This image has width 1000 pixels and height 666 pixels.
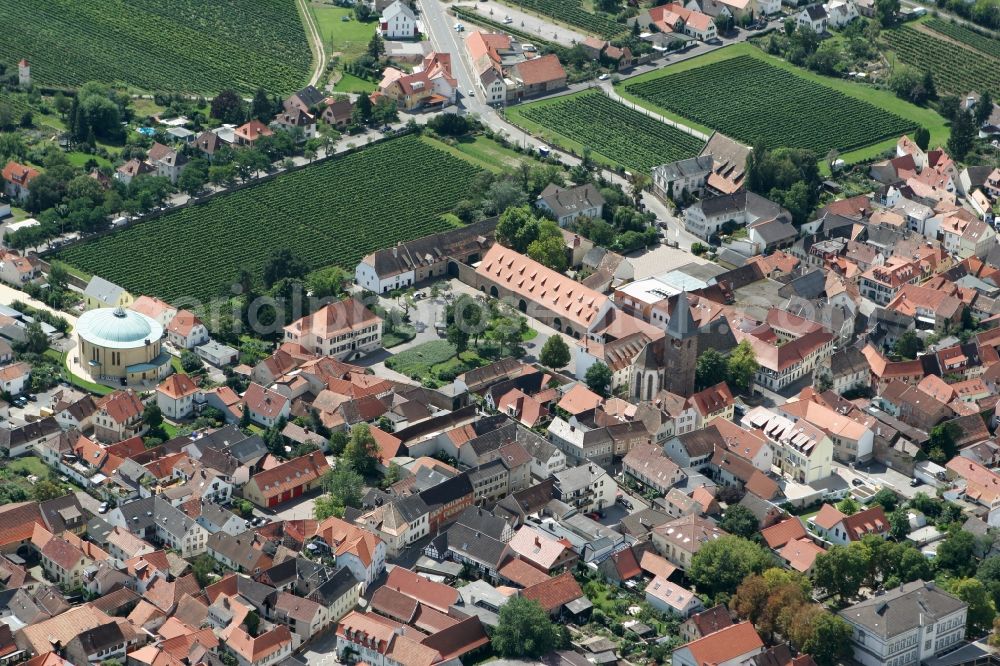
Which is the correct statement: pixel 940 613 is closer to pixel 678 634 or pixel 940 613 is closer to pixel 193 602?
pixel 678 634

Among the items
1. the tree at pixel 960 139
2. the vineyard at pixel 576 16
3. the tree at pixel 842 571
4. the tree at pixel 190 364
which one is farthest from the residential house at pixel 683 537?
the vineyard at pixel 576 16

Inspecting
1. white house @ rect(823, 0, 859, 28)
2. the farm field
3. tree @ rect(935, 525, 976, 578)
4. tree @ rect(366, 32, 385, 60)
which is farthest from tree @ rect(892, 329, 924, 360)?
tree @ rect(366, 32, 385, 60)

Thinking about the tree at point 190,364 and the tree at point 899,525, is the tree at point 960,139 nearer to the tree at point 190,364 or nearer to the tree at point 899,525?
the tree at point 899,525

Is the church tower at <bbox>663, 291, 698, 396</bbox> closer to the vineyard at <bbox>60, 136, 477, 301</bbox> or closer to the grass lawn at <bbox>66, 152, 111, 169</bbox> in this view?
the vineyard at <bbox>60, 136, 477, 301</bbox>

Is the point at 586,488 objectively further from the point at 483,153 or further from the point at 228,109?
the point at 228,109

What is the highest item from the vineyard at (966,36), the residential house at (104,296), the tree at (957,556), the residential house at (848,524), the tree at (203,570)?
the vineyard at (966,36)

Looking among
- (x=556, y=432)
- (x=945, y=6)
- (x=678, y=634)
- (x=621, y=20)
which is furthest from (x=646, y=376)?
(x=945, y=6)

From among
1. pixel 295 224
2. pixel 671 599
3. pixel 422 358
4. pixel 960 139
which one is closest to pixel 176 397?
pixel 422 358
